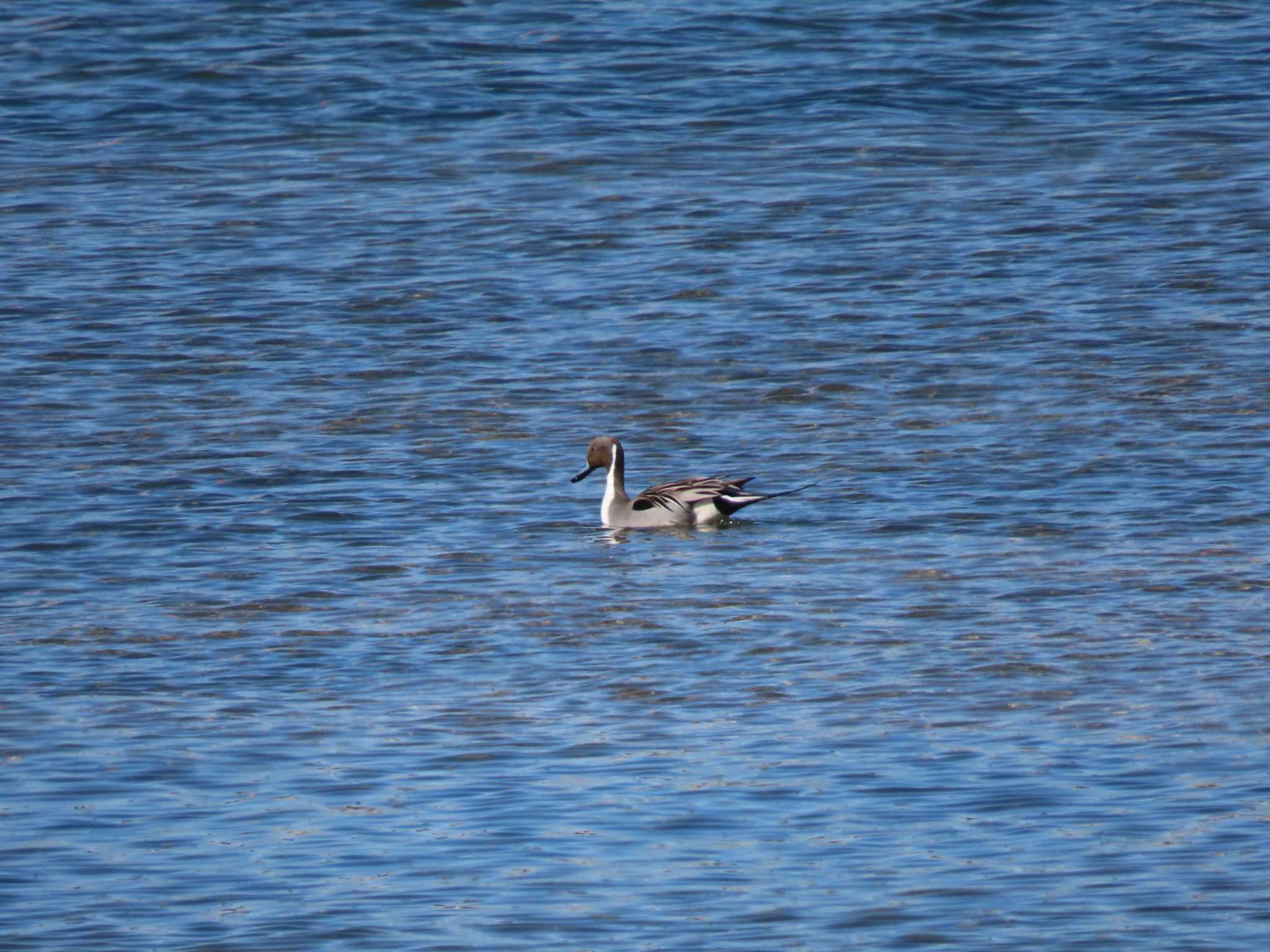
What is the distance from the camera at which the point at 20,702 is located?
357 inches

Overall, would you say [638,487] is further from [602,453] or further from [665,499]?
[665,499]

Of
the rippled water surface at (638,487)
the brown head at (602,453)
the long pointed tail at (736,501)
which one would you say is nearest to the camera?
the rippled water surface at (638,487)

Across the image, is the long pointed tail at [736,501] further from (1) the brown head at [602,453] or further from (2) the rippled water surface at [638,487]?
(1) the brown head at [602,453]

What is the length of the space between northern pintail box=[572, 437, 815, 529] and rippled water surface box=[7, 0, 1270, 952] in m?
0.19

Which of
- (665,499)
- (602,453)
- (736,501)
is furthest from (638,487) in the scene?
(736,501)

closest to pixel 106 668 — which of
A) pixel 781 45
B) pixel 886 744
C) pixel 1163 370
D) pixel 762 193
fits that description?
pixel 886 744

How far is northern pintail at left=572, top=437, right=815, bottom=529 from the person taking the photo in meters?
12.6

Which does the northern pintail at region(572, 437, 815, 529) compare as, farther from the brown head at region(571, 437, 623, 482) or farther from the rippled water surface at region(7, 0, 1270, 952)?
the rippled water surface at region(7, 0, 1270, 952)

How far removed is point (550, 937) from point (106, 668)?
3631 millimetres

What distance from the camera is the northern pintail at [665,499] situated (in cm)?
1265

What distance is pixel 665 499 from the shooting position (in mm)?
12969

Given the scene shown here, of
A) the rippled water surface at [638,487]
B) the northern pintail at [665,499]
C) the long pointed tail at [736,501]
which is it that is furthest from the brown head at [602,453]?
A: the long pointed tail at [736,501]

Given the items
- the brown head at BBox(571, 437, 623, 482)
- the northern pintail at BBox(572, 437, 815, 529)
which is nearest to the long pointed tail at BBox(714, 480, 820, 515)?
the northern pintail at BBox(572, 437, 815, 529)

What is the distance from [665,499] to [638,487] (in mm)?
785
